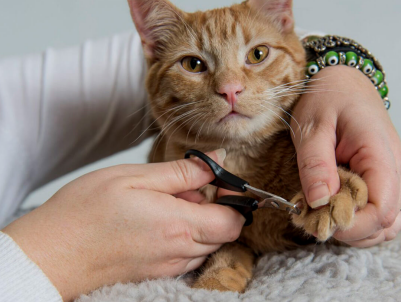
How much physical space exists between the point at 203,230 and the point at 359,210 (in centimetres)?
37

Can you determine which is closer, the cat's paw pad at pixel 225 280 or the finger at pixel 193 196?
the cat's paw pad at pixel 225 280

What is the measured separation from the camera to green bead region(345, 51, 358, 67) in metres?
1.10

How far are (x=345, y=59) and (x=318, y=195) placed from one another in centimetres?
54

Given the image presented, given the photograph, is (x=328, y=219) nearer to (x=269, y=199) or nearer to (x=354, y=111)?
(x=269, y=199)

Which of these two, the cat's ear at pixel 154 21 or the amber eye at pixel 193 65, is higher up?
the cat's ear at pixel 154 21

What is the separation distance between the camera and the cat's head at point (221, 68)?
39.5 inches

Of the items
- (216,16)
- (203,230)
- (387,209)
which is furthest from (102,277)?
(216,16)

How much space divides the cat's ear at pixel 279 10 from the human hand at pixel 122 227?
581mm

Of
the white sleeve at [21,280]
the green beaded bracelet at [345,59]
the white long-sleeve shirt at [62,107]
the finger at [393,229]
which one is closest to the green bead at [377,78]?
the green beaded bracelet at [345,59]

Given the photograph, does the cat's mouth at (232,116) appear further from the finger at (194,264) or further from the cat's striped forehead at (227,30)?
the finger at (194,264)

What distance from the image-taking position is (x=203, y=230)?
93cm

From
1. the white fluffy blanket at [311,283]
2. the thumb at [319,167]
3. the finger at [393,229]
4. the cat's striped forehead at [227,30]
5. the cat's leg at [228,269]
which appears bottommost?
the cat's leg at [228,269]

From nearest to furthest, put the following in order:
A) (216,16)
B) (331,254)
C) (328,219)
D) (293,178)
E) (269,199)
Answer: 1. (328,219)
2. (269,199)
3. (331,254)
4. (293,178)
5. (216,16)

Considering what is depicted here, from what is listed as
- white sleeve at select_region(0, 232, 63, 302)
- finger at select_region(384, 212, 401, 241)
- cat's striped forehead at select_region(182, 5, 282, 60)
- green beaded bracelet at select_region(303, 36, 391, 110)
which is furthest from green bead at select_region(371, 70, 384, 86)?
white sleeve at select_region(0, 232, 63, 302)
